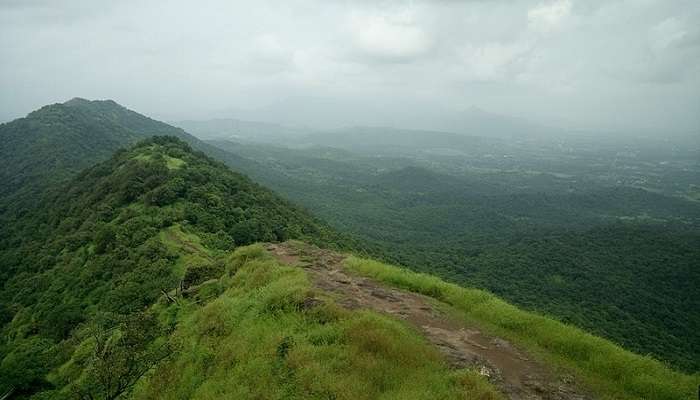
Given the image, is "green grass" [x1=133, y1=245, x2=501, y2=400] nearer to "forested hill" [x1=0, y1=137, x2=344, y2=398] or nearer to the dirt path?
the dirt path

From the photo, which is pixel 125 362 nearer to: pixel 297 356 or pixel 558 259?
pixel 297 356

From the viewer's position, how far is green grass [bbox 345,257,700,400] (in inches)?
378

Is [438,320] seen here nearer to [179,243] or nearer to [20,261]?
[179,243]

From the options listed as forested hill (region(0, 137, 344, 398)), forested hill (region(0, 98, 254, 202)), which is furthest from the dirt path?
forested hill (region(0, 98, 254, 202))

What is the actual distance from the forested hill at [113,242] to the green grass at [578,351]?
457 inches

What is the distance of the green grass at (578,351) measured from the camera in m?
9.60

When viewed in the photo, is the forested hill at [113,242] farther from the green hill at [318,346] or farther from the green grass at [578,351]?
the green grass at [578,351]

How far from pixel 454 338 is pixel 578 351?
335 cm

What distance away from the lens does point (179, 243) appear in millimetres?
33250

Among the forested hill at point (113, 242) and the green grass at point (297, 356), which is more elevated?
the green grass at point (297, 356)

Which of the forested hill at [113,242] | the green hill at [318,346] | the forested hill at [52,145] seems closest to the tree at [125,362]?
the green hill at [318,346]

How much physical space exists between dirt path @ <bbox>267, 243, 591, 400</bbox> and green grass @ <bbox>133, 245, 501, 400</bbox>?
785mm

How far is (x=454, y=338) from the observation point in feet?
37.3

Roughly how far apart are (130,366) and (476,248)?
4081 inches
